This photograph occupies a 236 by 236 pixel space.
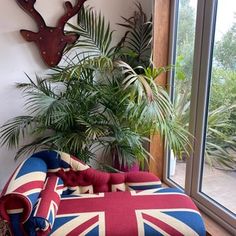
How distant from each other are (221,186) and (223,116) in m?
0.50

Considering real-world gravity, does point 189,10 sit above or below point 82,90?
above

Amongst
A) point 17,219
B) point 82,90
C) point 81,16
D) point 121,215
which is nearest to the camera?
point 17,219

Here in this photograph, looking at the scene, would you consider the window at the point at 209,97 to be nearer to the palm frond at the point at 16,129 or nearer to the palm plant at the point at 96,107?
the palm plant at the point at 96,107

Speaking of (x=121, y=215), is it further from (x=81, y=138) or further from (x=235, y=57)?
(x=235, y=57)

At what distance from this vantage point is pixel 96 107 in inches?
82.0

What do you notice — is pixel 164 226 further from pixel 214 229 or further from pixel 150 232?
pixel 214 229

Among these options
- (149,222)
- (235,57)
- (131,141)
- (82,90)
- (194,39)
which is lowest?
(149,222)

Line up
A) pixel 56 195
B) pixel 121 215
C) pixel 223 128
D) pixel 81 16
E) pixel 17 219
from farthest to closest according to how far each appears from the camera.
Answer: pixel 81 16 → pixel 223 128 → pixel 56 195 → pixel 121 215 → pixel 17 219

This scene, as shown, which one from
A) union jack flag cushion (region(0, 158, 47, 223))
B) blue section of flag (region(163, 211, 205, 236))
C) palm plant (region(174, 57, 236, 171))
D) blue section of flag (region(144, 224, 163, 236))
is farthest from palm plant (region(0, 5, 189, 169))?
blue section of flag (region(144, 224, 163, 236))

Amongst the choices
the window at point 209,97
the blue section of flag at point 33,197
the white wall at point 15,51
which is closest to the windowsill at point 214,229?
the window at point 209,97

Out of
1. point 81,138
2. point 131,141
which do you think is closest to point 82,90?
point 81,138

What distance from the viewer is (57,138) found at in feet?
6.50

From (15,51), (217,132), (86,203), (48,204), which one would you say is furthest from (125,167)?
(15,51)

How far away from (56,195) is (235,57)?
51.6 inches
